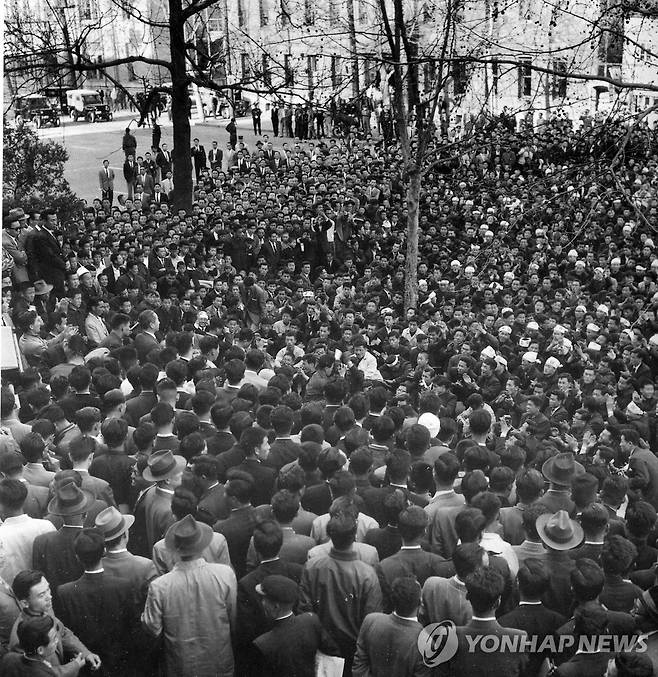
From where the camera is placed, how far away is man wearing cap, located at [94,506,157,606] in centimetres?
442

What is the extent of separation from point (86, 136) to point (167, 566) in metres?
18.3

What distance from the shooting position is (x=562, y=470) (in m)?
5.12

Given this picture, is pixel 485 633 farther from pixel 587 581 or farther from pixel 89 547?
pixel 89 547

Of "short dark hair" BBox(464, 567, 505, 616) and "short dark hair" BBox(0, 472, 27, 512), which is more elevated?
"short dark hair" BBox(0, 472, 27, 512)

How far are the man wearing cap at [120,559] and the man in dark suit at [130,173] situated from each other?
572 inches

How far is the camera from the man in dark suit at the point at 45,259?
1105 centimetres

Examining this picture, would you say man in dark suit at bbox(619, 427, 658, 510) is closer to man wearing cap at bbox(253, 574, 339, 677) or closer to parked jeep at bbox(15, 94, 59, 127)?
man wearing cap at bbox(253, 574, 339, 677)

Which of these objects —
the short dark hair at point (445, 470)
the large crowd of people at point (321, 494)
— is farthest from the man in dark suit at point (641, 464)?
the short dark hair at point (445, 470)

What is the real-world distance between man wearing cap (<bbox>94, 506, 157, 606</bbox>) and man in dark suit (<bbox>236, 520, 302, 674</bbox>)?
48 centimetres

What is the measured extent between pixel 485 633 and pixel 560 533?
30.0 inches

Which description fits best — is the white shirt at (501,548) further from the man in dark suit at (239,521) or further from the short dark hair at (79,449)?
the short dark hair at (79,449)

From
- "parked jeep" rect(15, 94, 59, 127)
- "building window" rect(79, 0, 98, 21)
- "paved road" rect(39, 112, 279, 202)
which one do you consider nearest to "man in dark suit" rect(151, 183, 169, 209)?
"paved road" rect(39, 112, 279, 202)

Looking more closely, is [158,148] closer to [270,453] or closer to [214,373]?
[214,373]

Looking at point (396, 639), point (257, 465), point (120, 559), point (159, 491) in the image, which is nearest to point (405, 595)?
point (396, 639)
